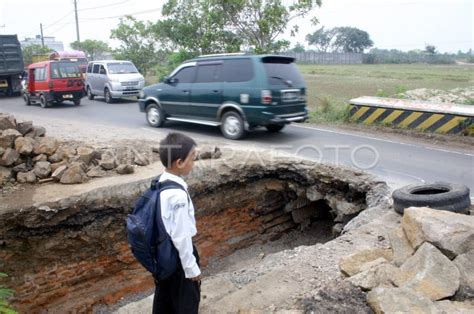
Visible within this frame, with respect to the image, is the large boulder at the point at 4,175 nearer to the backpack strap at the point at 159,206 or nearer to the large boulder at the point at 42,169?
the large boulder at the point at 42,169

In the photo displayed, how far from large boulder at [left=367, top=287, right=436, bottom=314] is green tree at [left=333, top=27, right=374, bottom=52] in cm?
7519

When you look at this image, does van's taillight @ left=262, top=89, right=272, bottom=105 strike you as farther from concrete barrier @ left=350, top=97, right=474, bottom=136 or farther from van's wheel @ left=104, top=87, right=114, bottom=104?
van's wheel @ left=104, top=87, right=114, bottom=104

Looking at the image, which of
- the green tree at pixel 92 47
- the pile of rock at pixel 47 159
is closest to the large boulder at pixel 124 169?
the pile of rock at pixel 47 159

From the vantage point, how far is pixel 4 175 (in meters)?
6.73

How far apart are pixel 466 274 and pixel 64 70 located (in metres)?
17.1

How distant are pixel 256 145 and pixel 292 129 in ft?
8.45

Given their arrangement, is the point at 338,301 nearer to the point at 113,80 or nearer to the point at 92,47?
the point at 113,80

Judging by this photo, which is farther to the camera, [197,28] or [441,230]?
[197,28]

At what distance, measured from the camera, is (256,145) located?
31.7 feet

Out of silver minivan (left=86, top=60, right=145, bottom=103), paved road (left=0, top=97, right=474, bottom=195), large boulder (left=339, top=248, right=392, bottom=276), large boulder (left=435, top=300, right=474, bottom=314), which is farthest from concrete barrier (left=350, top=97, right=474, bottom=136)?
silver minivan (left=86, top=60, right=145, bottom=103)

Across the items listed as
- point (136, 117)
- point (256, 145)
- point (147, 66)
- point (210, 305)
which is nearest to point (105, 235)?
point (210, 305)

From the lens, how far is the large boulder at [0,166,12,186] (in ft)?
21.8

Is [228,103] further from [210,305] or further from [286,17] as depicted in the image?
[286,17]

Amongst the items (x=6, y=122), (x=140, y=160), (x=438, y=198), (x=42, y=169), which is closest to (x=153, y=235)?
(x=438, y=198)
